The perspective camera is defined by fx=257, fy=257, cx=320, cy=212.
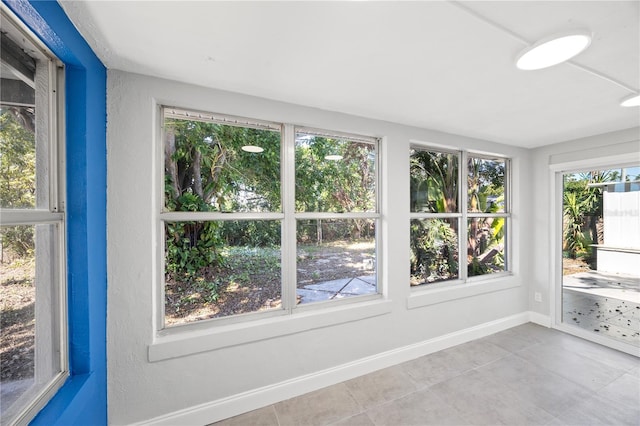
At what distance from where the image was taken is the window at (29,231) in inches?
37.8

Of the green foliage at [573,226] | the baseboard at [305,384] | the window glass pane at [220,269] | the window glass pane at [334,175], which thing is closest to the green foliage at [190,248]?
the window glass pane at [220,269]

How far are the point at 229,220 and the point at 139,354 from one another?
1.03 m

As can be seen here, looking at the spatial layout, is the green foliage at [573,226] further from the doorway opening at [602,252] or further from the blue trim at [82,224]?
the blue trim at [82,224]

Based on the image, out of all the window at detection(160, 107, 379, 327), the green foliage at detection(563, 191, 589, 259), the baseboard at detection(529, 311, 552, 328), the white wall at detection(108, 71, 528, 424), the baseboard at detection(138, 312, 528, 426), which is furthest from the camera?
the baseboard at detection(529, 311, 552, 328)

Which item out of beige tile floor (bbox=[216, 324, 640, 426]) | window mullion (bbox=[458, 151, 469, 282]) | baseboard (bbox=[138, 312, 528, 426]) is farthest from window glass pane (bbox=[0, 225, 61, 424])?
window mullion (bbox=[458, 151, 469, 282])

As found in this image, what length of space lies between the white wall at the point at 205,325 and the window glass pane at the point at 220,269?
0.15 m

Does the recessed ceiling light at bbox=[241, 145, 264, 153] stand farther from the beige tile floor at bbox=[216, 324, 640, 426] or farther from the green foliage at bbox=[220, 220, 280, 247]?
the beige tile floor at bbox=[216, 324, 640, 426]

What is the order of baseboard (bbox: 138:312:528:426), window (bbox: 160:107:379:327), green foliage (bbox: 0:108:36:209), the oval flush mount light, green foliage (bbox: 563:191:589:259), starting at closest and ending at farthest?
green foliage (bbox: 0:108:36:209) → the oval flush mount light → baseboard (bbox: 138:312:528:426) → window (bbox: 160:107:379:327) → green foliage (bbox: 563:191:589:259)

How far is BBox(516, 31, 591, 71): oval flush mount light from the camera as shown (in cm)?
121

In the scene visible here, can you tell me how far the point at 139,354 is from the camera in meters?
1.67

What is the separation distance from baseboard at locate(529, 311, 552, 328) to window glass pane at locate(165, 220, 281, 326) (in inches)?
141

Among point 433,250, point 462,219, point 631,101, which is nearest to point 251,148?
point 433,250

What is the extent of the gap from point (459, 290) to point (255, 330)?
230 centimetres

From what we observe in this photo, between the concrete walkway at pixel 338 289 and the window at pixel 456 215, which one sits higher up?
the window at pixel 456 215
